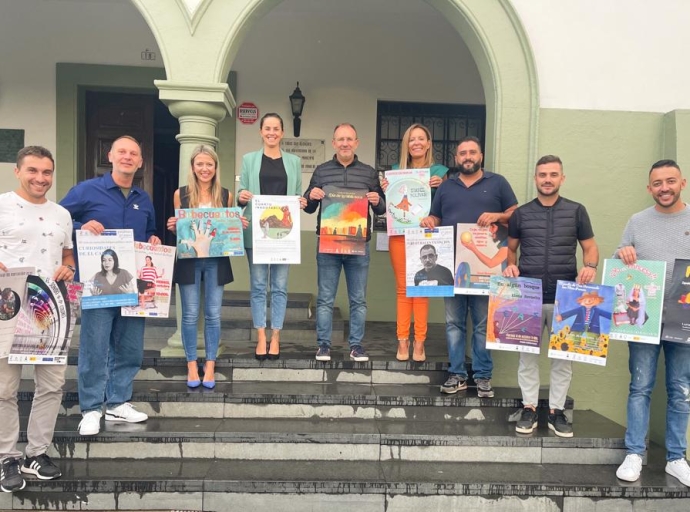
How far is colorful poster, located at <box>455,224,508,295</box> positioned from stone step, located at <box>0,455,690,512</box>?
4.67ft

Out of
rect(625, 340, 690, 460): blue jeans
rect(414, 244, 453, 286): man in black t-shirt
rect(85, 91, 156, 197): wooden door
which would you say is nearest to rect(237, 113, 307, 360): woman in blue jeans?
rect(414, 244, 453, 286): man in black t-shirt

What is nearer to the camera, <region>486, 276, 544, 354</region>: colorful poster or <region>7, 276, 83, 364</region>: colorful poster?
<region>7, 276, 83, 364</region>: colorful poster

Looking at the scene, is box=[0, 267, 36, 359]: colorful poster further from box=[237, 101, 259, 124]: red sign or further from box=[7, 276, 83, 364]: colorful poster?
box=[237, 101, 259, 124]: red sign

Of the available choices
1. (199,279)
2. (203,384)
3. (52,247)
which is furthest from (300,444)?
(52,247)

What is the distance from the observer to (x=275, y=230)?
432 centimetres

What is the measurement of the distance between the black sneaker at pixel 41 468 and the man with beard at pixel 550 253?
10.9 ft

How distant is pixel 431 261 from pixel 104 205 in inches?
101

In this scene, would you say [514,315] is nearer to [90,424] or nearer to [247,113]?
[90,424]

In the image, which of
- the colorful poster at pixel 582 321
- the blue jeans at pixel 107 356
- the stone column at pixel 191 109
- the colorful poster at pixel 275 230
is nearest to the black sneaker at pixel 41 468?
the blue jeans at pixel 107 356

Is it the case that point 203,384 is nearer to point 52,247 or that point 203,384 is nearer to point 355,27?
point 52,247

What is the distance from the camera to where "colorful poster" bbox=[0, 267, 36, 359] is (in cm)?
316

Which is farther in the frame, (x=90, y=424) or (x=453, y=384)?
(x=453, y=384)

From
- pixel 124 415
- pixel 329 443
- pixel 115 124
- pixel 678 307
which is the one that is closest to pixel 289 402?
pixel 329 443

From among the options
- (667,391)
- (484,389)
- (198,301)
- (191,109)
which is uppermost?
(191,109)
